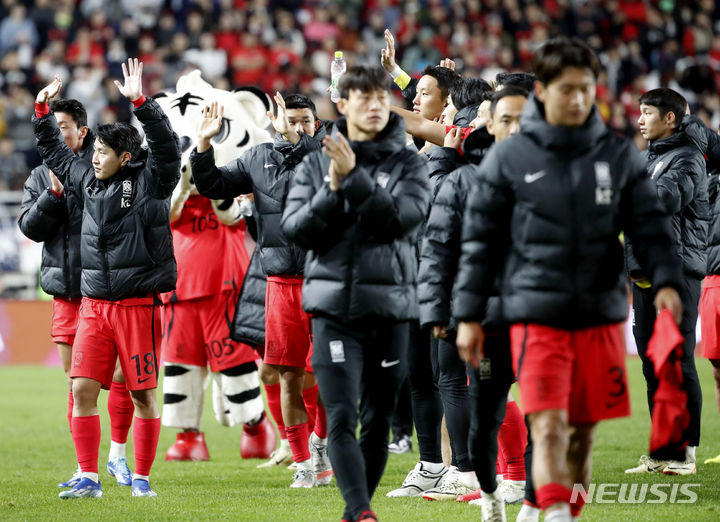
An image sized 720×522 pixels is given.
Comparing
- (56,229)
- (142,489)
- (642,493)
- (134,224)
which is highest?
(56,229)

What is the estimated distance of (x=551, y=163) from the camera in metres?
4.50

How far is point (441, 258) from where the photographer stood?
5531 millimetres

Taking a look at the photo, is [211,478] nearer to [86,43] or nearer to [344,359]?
[344,359]

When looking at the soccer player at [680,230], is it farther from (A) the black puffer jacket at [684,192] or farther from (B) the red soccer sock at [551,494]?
(B) the red soccer sock at [551,494]

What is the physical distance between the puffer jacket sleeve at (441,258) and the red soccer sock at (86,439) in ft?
7.99

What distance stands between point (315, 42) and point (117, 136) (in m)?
15.0

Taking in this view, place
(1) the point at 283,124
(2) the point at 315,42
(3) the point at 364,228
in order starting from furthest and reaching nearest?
(2) the point at 315,42, (1) the point at 283,124, (3) the point at 364,228

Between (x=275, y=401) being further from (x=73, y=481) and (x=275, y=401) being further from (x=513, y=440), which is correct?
(x=513, y=440)

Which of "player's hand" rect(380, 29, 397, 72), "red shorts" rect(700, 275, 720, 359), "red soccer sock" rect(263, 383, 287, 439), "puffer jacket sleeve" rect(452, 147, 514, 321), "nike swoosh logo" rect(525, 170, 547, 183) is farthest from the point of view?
"red soccer sock" rect(263, 383, 287, 439)

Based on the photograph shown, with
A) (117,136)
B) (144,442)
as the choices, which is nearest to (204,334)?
(144,442)

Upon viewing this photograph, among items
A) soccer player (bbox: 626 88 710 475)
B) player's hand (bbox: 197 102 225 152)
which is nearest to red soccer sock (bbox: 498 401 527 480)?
soccer player (bbox: 626 88 710 475)

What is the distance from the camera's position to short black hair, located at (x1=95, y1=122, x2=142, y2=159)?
6.91 m

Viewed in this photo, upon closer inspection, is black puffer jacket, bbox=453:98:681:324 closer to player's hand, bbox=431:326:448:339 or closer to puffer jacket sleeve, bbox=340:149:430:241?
puffer jacket sleeve, bbox=340:149:430:241

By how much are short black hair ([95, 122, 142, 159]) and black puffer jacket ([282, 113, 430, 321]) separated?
6.73 feet
